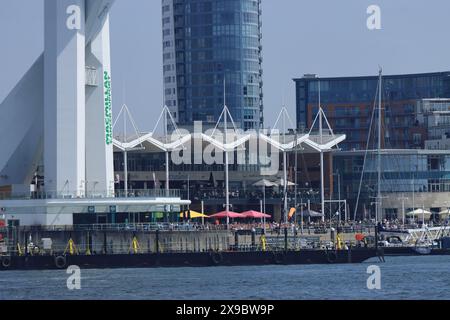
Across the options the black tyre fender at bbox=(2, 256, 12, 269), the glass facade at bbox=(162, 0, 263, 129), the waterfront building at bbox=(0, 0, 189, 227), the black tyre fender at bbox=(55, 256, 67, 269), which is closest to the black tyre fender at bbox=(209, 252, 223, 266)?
the black tyre fender at bbox=(55, 256, 67, 269)

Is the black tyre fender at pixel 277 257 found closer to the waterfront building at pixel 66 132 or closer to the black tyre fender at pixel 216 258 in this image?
the black tyre fender at pixel 216 258

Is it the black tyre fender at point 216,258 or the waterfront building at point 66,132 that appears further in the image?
the waterfront building at point 66,132

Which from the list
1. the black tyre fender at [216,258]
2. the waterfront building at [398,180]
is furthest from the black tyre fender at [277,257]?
the waterfront building at [398,180]

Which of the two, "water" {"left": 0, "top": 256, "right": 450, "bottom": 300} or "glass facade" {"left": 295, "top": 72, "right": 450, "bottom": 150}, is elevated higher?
"glass facade" {"left": 295, "top": 72, "right": 450, "bottom": 150}

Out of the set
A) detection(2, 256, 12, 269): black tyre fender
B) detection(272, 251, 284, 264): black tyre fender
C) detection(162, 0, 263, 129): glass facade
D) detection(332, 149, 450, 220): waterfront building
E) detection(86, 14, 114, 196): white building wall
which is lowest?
detection(272, 251, 284, 264): black tyre fender

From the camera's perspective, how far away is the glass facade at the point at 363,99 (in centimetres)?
Answer: 14812

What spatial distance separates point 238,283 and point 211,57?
394 feet

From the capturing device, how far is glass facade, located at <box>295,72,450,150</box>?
148m

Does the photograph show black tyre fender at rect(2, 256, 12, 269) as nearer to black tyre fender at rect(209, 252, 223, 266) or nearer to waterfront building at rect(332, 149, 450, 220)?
black tyre fender at rect(209, 252, 223, 266)

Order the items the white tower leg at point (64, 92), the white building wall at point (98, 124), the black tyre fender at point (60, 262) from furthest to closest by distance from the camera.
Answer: the white building wall at point (98, 124) → the white tower leg at point (64, 92) → the black tyre fender at point (60, 262)

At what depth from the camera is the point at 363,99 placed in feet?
497

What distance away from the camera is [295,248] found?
2810 inches

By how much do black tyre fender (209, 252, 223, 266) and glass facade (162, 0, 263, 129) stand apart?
99906 millimetres

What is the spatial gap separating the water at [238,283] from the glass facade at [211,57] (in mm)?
103341
